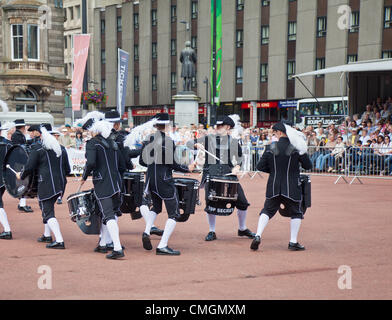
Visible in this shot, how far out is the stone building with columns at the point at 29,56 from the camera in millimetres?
34812

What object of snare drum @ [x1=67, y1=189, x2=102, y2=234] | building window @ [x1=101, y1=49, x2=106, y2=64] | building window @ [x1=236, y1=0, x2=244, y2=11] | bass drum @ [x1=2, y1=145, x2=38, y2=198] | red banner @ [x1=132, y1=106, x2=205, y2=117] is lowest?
snare drum @ [x1=67, y1=189, x2=102, y2=234]

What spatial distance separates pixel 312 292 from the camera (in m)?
6.27

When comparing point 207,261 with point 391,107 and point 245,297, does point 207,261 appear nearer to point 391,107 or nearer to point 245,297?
point 245,297

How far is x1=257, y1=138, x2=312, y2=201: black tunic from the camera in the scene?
27.9 ft

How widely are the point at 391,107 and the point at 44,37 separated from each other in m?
21.9

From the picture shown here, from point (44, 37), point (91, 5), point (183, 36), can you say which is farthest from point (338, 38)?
point (91, 5)

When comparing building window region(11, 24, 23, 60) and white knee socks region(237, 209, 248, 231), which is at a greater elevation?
building window region(11, 24, 23, 60)

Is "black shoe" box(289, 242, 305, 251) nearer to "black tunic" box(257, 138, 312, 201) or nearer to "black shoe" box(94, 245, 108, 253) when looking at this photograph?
"black tunic" box(257, 138, 312, 201)

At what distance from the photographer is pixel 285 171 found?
28.0ft

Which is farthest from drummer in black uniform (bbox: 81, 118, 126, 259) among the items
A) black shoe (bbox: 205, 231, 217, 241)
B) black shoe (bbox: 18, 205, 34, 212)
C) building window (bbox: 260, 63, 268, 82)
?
building window (bbox: 260, 63, 268, 82)

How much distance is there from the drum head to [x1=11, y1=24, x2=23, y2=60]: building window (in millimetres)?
27410

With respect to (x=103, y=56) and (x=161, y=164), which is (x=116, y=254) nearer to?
(x=161, y=164)

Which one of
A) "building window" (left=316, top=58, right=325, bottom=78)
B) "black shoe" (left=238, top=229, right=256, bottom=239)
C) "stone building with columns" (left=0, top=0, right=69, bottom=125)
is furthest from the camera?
"building window" (left=316, top=58, right=325, bottom=78)

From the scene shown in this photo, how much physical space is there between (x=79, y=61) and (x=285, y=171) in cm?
1560
